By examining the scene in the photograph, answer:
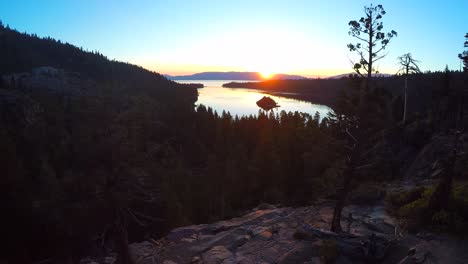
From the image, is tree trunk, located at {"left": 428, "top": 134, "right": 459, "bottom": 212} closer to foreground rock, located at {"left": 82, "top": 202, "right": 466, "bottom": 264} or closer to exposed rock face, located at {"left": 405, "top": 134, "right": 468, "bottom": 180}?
foreground rock, located at {"left": 82, "top": 202, "right": 466, "bottom": 264}

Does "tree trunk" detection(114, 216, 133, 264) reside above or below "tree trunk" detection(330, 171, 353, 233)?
below

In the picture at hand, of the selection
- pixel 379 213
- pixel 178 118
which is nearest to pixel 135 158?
pixel 379 213

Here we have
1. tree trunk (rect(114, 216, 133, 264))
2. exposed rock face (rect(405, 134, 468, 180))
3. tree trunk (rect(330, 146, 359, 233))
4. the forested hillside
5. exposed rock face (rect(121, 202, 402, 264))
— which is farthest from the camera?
exposed rock face (rect(405, 134, 468, 180))


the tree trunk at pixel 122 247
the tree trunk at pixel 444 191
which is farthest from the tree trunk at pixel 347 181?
the tree trunk at pixel 122 247

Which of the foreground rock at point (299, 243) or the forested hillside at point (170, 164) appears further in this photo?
the forested hillside at point (170, 164)

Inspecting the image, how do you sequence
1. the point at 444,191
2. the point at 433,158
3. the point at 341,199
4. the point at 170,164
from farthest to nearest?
the point at 170,164 → the point at 433,158 → the point at 341,199 → the point at 444,191

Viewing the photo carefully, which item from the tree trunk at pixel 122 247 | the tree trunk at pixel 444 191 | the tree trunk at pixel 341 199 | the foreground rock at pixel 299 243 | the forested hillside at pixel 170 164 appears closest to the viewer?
the foreground rock at pixel 299 243

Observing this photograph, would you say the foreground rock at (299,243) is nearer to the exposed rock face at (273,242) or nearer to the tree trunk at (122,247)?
the exposed rock face at (273,242)

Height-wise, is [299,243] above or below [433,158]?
below

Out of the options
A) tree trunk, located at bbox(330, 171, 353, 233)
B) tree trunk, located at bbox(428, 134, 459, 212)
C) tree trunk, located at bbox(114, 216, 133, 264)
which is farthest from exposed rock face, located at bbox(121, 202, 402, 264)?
tree trunk, located at bbox(428, 134, 459, 212)

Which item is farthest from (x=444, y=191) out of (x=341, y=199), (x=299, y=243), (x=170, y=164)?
(x=170, y=164)

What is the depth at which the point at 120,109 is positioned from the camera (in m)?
13.7

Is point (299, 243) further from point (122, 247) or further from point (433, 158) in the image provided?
point (433, 158)

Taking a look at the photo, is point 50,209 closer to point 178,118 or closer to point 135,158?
point 135,158
